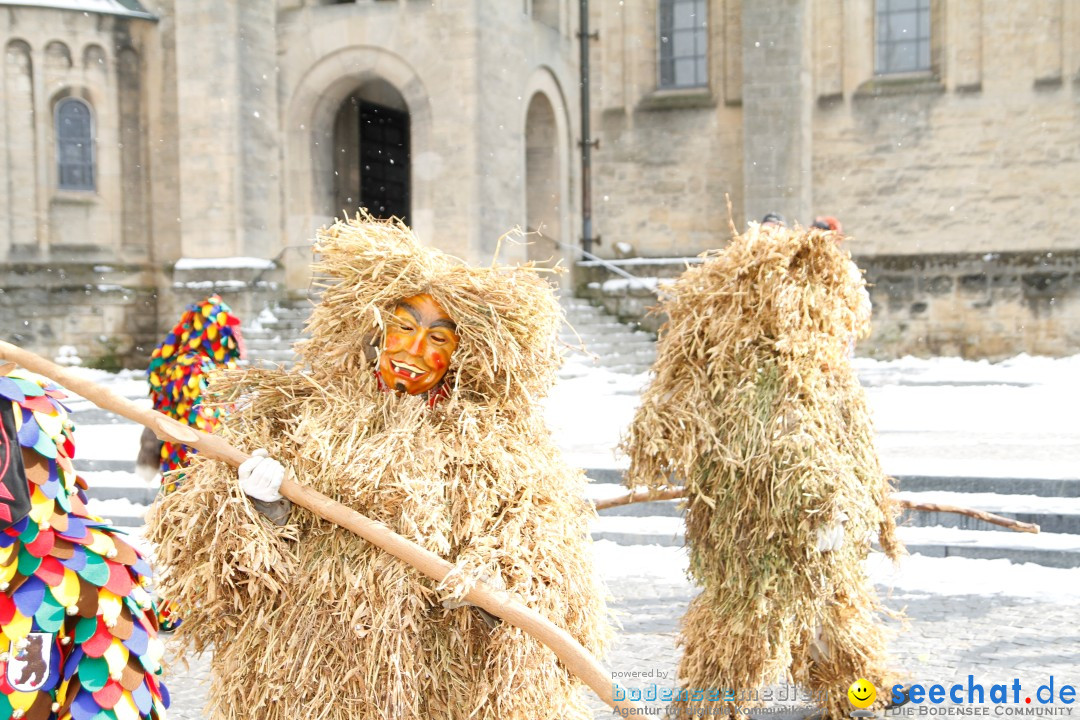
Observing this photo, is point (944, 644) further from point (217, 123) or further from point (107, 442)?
point (217, 123)

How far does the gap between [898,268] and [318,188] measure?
949 centimetres

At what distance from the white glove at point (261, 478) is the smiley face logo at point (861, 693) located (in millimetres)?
2410

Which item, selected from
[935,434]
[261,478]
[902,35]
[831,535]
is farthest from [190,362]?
[902,35]

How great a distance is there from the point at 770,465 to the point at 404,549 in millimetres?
1592

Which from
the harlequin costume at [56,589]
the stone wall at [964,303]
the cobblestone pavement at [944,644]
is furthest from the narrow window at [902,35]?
the harlequin costume at [56,589]

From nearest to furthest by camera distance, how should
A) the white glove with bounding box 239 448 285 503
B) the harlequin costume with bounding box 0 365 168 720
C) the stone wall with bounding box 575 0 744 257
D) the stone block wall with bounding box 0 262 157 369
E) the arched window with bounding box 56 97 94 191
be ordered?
1. the harlequin costume with bounding box 0 365 168 720
2. the white glove with bounding box 239 448 285 503
3. the stone block wall with bounding box 0 262 157 369
4. the arched window with bounding box 56 97 94 191
5. the stone wall with bounding box 575 0 744 257

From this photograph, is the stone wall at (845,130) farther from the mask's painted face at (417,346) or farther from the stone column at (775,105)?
the mask's painted face at (417,346)

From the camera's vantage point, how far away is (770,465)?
3818mm

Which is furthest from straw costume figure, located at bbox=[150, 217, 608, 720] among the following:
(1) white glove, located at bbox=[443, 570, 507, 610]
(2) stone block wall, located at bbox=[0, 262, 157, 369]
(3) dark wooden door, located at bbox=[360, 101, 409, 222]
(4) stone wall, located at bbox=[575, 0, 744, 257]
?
(3) dark wooden door, located at bbox=[360, 101, 409, 222]

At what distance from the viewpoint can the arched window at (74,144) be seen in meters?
16.6

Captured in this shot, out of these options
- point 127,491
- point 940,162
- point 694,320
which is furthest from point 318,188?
point 694,320

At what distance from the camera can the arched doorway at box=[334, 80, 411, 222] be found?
1844 centimetres

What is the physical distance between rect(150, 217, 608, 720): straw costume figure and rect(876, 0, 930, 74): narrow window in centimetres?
1678

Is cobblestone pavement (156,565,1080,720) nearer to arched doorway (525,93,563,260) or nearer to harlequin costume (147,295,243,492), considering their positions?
harlequin costume (147,295,243,492)
